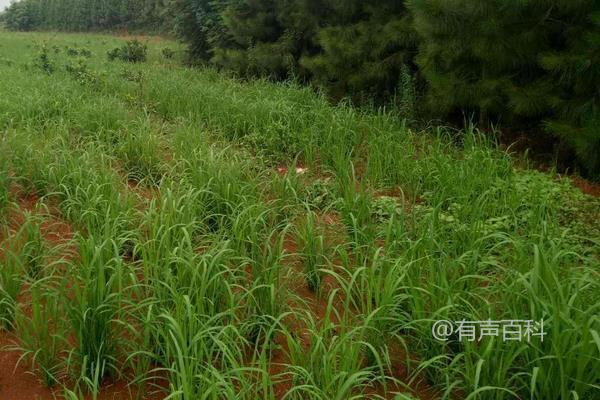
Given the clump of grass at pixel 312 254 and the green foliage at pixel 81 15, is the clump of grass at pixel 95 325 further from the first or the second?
the green foliage at pixel 81 15

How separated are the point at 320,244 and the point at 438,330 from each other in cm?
93

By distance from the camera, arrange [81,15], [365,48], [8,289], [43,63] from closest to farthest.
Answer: [8,289], [365,48], [43,63], [81,15]

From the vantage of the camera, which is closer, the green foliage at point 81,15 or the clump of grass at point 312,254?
the clump of grass at point 312,254

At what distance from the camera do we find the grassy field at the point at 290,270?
6.61 feet

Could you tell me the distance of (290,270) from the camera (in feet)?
8.92

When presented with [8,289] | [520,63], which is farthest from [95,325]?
[520,63]

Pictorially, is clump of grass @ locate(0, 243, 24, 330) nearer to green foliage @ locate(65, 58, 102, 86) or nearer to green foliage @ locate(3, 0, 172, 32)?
green foliage @ locate(65, 58, 102, 86)

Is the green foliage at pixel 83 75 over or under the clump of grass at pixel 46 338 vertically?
over

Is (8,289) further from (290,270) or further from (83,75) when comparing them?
(83,75)

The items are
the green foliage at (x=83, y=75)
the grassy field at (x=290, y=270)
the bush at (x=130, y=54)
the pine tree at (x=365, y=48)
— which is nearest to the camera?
the grassy field at (x=290, y=270)

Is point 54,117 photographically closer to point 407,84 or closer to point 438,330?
point 407,84

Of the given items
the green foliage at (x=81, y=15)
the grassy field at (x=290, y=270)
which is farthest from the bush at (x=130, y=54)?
the green foliage at (x=81, y=15)

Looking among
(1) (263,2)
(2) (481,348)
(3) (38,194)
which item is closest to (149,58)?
(1) (263,2)

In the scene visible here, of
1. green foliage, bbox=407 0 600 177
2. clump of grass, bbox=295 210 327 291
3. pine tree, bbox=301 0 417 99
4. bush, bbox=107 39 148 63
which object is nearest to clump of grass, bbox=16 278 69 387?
clump of grass, bbox=295 210 327 291
